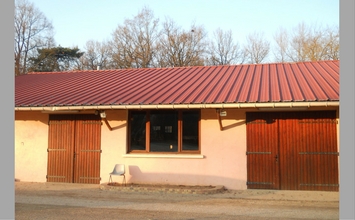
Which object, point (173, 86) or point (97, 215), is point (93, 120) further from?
point (97, 215)

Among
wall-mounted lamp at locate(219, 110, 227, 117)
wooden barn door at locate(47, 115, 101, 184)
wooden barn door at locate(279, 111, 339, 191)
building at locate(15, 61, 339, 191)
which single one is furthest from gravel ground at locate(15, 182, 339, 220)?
wall-mounted lamp at locate(219, 110, 227, 117)

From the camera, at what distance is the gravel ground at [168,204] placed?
27.3 feet

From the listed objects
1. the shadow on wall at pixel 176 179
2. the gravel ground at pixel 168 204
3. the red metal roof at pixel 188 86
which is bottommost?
the gravel ground at pixel 168 204

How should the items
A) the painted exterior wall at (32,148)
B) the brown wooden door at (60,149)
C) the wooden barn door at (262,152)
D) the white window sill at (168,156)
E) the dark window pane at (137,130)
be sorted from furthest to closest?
the painted exterior wall at (32,148)
the brown wooden door at (60,149)
the dark window pane at (137,130)
the white window sill at (168,156)
the wooden barn door at (262,152)

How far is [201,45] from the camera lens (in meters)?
40.0

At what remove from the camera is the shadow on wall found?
12172 mm

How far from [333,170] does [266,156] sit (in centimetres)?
201

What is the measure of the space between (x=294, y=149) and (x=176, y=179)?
12.6ft

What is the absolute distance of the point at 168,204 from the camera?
963cm

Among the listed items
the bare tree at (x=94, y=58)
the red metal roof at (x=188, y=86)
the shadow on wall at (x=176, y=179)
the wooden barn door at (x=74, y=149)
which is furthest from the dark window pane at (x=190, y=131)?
the bare tree at (x=94, y=58)

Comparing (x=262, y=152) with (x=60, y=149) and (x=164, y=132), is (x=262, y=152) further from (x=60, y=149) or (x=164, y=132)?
(x=60, y=149)

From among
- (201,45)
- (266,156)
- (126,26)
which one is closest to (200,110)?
(266,156)

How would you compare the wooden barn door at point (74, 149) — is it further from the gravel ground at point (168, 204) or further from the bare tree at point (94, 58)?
the bare tree at point (94, 58)

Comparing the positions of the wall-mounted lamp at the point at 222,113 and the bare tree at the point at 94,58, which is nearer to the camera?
the wall-mounted lamp at the point at 222,113
